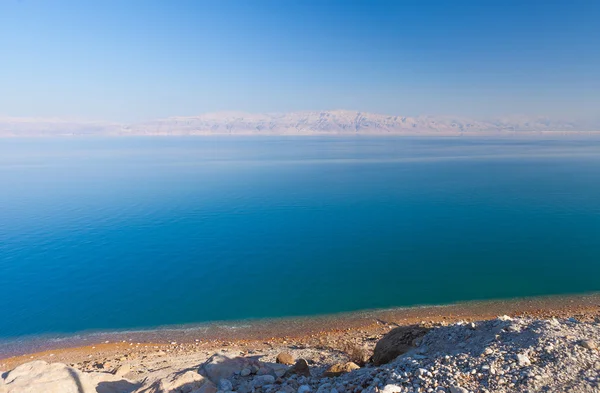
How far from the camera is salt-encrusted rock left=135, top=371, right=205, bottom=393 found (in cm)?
797

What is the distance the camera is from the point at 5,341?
55.4 ft

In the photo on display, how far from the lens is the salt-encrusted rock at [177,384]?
26.1 ft

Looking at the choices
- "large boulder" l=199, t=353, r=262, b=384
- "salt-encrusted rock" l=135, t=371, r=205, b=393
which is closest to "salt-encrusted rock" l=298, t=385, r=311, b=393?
"large boulder" l=199, t=353, r=262, b=384

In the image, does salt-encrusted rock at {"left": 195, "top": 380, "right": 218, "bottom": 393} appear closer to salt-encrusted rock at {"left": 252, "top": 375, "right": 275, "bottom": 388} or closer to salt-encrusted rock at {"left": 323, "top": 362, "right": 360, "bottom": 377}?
salt-encrusted rock at {"left": 252, "top": 375, "right": 275, "bottom": 388}

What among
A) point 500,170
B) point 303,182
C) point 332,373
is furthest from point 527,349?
point 500,170

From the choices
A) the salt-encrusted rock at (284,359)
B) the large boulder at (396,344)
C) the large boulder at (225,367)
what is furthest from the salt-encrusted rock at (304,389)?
the salt-encrusted rock at (284,359)

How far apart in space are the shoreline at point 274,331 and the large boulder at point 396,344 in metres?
5.67

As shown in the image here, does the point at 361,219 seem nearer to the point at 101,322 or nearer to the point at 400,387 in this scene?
the point at 101,322

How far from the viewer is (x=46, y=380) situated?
824 cm

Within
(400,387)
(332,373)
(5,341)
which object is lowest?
(5,341)

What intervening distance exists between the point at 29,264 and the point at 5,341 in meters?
10.7

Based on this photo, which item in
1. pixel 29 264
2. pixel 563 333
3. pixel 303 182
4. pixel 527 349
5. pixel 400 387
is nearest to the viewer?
pixel 400 387

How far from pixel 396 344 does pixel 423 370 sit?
2848 millimetres

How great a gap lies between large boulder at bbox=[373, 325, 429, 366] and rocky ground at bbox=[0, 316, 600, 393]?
2 cm
